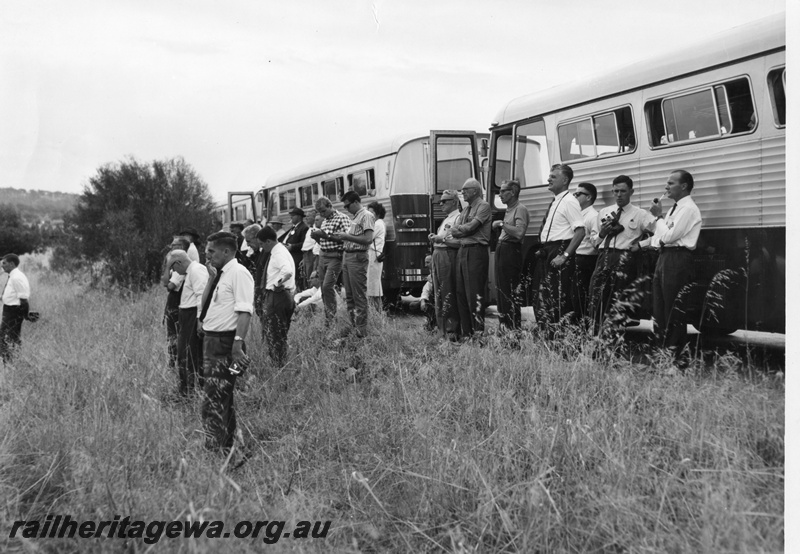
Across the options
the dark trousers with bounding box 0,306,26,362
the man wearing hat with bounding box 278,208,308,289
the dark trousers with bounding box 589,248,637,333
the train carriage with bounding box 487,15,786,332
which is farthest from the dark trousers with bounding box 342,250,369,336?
the dark trousers with bounding box 0,306,26,362

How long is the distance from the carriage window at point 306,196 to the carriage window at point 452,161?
15.3 ft

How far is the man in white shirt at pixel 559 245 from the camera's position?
23.7ft

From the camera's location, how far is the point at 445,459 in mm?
4141

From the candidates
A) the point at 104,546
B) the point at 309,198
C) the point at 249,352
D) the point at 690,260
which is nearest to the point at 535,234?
the point at 690,260

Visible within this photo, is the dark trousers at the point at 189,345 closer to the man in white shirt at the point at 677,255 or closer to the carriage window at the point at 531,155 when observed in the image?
the man in white shirt at the point at 677,255

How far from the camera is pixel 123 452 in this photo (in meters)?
4.53

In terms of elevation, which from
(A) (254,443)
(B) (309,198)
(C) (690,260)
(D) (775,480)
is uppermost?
(B) (309,198)

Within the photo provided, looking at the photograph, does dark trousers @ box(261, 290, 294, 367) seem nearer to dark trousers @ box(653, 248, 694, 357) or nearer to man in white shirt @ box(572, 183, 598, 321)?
man in white shirt @ box(572, 183, 598, 321)

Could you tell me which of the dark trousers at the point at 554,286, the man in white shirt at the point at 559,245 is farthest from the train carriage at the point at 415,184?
the dark trousers at the point at 554,286

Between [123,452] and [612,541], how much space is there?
3.05 m

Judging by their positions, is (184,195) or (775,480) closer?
(775,480)

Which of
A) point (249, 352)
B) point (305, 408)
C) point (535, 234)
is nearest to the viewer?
point (305, 408)

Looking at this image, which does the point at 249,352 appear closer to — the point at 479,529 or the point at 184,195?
the point at 479,529

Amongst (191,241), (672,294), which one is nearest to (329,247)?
(191,241)
